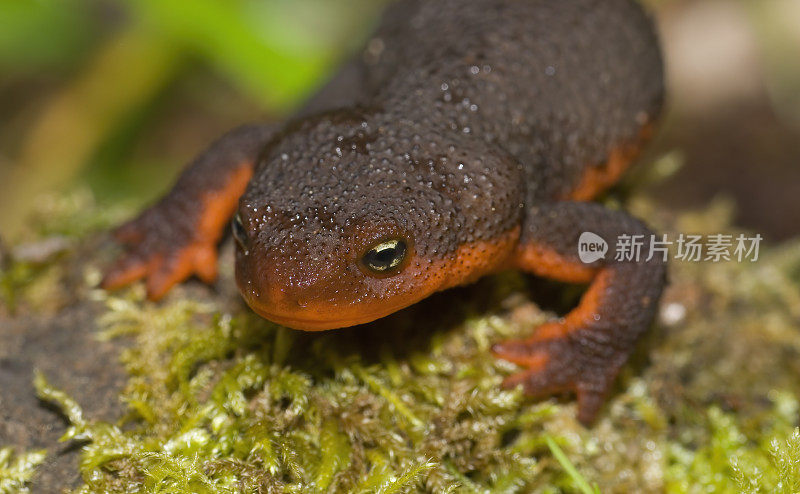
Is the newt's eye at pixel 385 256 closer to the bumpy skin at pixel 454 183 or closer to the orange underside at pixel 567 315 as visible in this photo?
the bumpy skin at pixel 454 183

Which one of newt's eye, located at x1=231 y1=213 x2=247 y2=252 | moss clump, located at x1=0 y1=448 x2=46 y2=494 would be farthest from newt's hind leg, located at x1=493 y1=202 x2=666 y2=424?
moss clump, located at x1=0 y1=448 x2=46 y2=494

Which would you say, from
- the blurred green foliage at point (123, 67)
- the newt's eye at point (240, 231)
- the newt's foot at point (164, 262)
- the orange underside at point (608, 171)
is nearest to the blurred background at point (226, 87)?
the blurred green foliage at point (123, 67)

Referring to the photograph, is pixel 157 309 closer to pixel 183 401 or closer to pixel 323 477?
pixel 183 401

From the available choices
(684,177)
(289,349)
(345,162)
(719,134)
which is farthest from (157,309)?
(719,134)

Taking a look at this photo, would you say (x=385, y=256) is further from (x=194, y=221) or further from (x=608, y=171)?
(x=608, y=171)

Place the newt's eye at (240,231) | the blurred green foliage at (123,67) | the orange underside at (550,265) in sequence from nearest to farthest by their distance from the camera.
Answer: the newt's eye at (240,231), the orange underside at (550,265), the blurred green foliage at (123,67)

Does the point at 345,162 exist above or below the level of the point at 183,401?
above

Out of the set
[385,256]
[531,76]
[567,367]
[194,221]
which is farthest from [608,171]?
[194,221]
